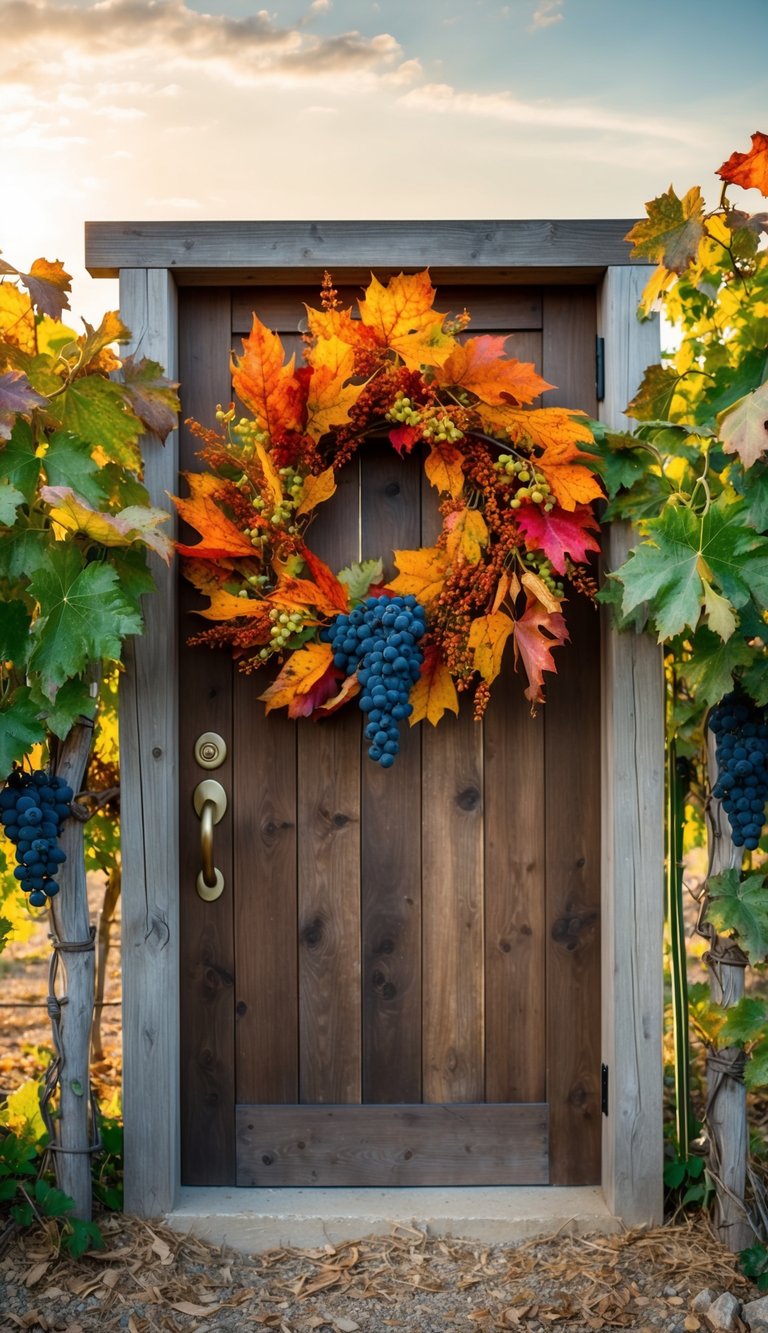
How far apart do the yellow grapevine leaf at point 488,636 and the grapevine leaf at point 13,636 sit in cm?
91

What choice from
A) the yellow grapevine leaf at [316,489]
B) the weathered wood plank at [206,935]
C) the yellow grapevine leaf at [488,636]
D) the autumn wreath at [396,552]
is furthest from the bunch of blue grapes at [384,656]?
the weathered wood plank at [206,935]

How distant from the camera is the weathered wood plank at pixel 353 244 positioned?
219cm

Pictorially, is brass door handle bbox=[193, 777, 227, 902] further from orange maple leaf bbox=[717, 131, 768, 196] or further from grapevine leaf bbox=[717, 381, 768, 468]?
orange maple leaf bbox=[717, 131, 768, 196]

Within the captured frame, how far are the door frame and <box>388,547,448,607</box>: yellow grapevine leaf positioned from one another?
1.39ft

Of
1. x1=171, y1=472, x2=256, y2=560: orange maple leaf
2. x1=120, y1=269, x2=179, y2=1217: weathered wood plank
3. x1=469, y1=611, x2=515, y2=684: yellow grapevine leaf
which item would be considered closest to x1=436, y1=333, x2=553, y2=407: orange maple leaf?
x1=469, y1=611, x2=515, y2=684: yellow grapevine leaf

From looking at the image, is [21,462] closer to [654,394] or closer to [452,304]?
[452,304]

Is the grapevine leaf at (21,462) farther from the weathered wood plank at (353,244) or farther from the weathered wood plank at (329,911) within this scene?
the weathered wood plank at (329,911)

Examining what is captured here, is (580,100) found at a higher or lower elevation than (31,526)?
higher

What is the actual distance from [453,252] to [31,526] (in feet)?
3.61

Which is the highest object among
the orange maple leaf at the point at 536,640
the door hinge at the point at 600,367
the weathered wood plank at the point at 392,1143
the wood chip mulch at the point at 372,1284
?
the door hinge at the point at 600,367

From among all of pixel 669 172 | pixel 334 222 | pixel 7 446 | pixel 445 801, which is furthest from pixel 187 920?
pixel 669 172

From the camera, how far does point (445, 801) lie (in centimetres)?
232

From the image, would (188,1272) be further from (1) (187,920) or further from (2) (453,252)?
(2) (453,252)

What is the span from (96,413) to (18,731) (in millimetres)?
664
